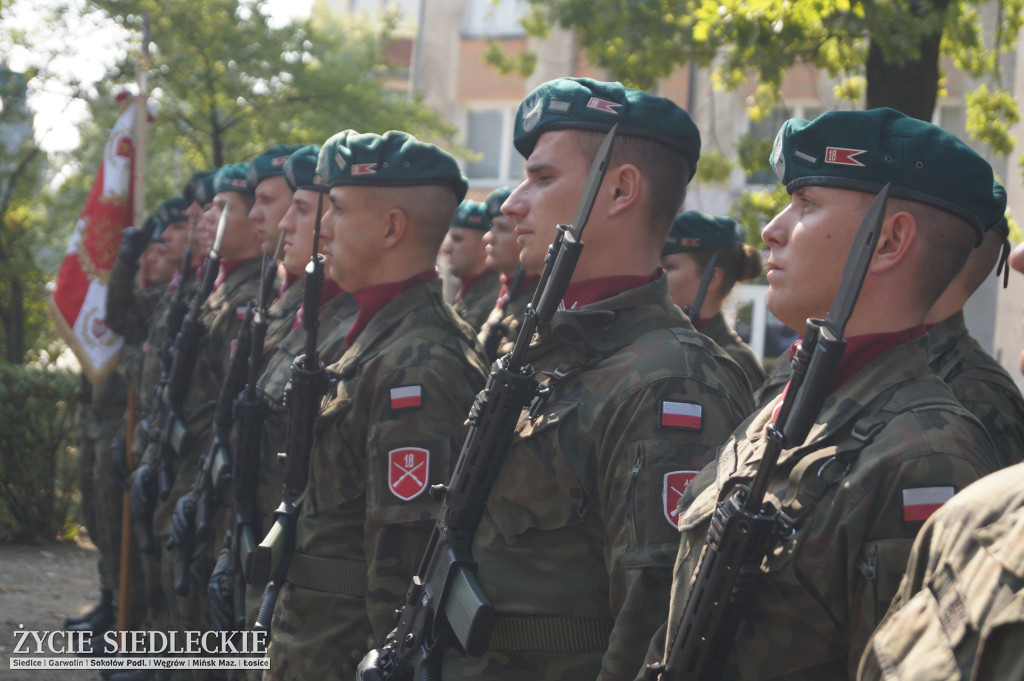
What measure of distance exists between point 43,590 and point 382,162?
224 inches

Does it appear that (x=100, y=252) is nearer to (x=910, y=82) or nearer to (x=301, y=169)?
(x=301, y=169)

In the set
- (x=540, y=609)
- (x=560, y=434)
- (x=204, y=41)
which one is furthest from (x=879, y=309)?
(x=204, y=41)

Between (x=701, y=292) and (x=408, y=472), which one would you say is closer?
(x=408, y=472)

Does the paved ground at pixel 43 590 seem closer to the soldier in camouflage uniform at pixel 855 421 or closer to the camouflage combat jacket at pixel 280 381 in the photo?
the camouflage combat jacket at pixel 280 381

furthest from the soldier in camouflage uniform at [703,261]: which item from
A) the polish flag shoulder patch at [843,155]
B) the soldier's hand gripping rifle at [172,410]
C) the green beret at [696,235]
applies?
the polish flag shoulder patch at [843,155]

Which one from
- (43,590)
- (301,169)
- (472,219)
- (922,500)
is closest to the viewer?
(922,500)

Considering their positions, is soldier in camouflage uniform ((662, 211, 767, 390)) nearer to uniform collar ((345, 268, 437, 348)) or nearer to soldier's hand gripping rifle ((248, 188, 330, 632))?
uniform collar ((345, 268, 437, 348))

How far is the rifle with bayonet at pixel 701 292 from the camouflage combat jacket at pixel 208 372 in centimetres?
218

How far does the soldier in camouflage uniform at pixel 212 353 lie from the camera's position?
18.3 ft

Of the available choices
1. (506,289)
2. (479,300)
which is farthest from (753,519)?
(479,300)

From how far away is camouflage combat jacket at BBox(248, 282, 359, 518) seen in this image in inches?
157

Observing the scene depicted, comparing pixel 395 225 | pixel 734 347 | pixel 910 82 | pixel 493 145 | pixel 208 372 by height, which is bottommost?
pixel 493 145

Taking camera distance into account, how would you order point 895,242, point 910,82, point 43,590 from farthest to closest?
point 43,590
point 910,82
point 895,242

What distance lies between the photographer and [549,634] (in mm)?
2486
